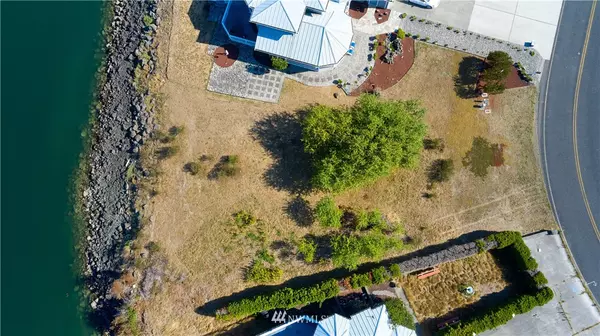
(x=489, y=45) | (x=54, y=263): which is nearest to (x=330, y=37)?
(x=489, y=45)

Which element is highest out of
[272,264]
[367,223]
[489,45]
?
[489,45]

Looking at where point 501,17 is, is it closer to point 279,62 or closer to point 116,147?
point 279,62

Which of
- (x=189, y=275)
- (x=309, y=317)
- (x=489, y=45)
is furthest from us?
(x=489, y=45)

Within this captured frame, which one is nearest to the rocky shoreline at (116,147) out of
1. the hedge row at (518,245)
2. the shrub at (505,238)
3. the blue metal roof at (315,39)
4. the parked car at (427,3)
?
the blue metal roof at (315,39)

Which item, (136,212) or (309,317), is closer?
(309,317)

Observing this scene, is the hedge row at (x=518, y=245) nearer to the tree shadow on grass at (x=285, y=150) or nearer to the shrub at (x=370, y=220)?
the shrub at (x=370, y=220)

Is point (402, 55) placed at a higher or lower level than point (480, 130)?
higher

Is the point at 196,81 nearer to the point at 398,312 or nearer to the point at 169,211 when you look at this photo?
the point at 169,211

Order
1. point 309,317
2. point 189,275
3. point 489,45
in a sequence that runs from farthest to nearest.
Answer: point 489,45 < point 189,275 < point 309,317
